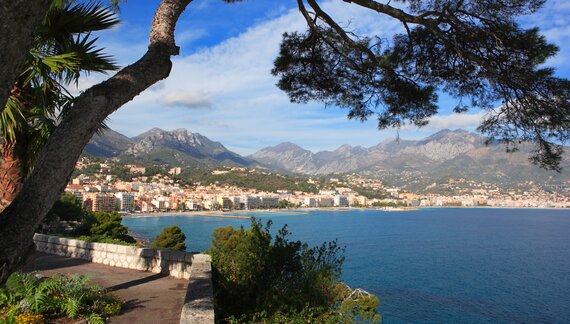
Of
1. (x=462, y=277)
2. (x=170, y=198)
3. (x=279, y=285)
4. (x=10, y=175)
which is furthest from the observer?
(x=170, y=198)

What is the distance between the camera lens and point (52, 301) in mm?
4391

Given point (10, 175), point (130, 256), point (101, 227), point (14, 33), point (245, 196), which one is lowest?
point (101, 227)

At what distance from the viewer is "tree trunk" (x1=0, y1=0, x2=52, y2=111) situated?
129cm

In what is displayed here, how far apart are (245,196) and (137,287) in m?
112

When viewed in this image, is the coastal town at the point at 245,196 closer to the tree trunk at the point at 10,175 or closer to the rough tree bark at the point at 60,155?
the tree trunk at the point at 10,175

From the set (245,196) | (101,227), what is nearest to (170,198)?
(245,196)

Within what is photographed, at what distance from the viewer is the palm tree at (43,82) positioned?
3637mm

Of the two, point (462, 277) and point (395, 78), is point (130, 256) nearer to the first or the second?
point (395, 78)

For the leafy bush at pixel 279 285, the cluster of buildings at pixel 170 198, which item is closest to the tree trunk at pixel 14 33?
the leafy bush at pixel 279 285

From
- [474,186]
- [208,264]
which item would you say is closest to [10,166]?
[208,264]

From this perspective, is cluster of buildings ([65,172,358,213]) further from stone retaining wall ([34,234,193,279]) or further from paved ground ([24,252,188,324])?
paved ground ([24,252,188,324])

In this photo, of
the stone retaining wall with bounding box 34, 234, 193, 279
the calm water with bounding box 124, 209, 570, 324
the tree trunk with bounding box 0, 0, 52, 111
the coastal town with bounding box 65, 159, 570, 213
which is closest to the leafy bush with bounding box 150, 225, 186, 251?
the calm water with bounding box 124, 209, 570, 324

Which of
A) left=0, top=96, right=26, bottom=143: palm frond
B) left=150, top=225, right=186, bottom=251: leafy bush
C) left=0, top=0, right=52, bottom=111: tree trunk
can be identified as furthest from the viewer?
left=150, top=225, right=186, bottom=251: leafy bush

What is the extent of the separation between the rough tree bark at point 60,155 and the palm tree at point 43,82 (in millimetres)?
1680
